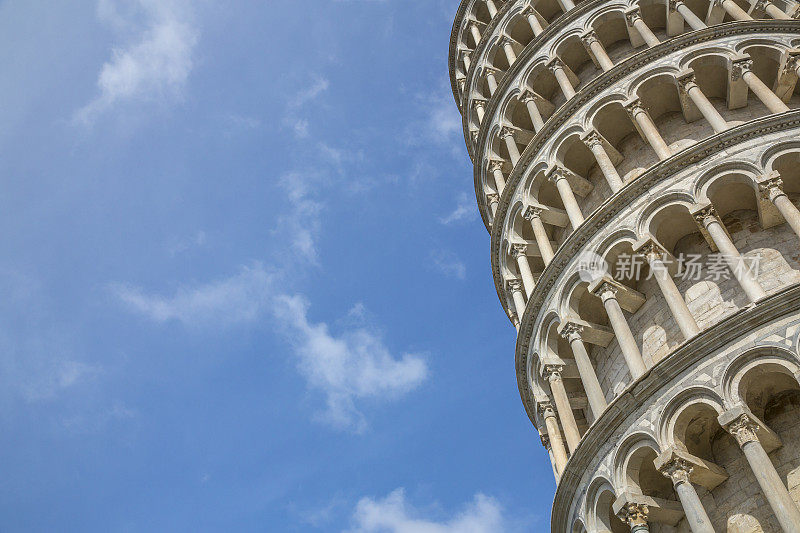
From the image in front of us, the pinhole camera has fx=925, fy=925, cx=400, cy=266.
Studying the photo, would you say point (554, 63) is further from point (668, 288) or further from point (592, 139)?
point (668, 288)

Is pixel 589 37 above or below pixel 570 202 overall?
above

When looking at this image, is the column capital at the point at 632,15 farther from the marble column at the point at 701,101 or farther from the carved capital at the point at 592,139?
the carved capital at the point at 592,139

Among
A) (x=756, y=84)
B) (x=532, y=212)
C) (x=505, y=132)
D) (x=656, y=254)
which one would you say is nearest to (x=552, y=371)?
(x=656, y=254)

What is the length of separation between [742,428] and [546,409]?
561 cm

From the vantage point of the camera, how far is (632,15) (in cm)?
2312

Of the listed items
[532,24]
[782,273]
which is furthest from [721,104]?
[532,24]

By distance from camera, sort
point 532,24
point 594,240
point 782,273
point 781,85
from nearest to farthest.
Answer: point 782,273 → point 594,240 → point 781,85 → point 532,24

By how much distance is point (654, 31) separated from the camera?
78.2 feet

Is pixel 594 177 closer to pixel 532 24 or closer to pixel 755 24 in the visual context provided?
pixel 755 24

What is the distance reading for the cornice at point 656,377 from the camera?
13109 mm

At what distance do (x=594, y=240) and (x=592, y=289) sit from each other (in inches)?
49.3

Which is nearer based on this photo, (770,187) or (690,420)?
(690,420)

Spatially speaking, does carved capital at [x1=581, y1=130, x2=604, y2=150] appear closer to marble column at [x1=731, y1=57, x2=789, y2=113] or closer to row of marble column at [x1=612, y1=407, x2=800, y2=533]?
marble column at [x1=731, y1=57, x2=789, y2=113]

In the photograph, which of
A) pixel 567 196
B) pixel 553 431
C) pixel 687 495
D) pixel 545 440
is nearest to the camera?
pixel 687 495
